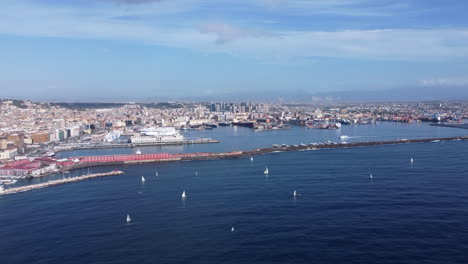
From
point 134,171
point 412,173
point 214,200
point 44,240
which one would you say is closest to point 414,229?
point 214,200

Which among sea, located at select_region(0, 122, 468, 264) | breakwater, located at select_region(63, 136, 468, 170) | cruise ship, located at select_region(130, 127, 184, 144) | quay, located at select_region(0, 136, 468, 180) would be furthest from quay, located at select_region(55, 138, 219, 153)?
sea, located at select_region(0, 122, 468, 264)

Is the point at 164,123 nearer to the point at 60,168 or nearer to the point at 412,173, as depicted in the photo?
the point at 60,168

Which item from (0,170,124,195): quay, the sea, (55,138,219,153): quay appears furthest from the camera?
(55,138,219,153): quay

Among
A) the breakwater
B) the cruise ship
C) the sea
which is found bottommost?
the sea

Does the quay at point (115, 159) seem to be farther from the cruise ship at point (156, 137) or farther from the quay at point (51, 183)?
the cruise ship at point (156, 137)

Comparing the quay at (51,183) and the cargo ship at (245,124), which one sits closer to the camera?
the quay at (51,183)

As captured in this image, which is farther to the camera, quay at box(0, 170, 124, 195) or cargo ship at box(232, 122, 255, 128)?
cargo ship at box(232, 122, 255, 128)

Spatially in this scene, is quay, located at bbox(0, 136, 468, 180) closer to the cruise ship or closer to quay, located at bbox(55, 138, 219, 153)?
quay, located at bbox(55, 138, 219, 153)

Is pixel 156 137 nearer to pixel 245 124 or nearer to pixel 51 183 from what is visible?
pixel 51 183

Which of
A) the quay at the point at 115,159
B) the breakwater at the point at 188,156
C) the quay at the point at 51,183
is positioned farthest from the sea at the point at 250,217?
the breakwater at the point at 188,156
